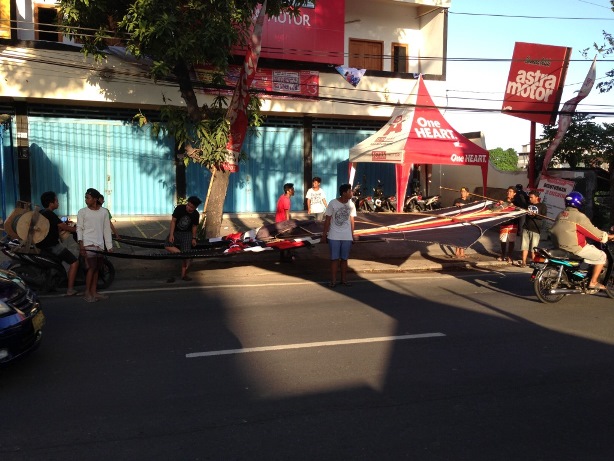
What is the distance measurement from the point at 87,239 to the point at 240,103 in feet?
15.5

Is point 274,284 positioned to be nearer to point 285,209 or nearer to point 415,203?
point 285,209

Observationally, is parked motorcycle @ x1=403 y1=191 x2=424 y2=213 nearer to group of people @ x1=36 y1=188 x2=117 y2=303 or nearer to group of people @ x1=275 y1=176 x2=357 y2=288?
group of people @ x1=275 y1=176 x2=357 y2=288

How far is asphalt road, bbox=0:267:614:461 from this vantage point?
388cm

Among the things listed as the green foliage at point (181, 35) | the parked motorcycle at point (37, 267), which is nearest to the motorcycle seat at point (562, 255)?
the green foliage at point (181, 35)

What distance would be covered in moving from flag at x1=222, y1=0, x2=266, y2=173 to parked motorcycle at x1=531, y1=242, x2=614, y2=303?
5995mm

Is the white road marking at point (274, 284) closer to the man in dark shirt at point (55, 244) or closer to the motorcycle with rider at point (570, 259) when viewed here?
the man in dark shirt at point (55, 244)

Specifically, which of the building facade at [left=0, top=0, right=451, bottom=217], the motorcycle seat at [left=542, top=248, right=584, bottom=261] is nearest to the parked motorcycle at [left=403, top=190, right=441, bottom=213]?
the building facade at [left=0, top=0, right=451, bottom=217]

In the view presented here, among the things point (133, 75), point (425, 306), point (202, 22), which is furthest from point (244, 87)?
point (425, 306)

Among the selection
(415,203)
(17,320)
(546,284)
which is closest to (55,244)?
(17,320)

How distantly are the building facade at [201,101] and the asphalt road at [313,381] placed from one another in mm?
7683

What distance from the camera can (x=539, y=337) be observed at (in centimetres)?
647

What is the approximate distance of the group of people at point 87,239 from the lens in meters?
8.02

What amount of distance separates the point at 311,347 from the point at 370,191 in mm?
13971

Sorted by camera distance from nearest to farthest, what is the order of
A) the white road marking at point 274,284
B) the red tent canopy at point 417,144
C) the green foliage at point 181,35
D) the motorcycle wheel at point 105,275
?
1. the white road marking at point 274,284
2. the motorcycle wheel at point 105,275
3. the green foliage at point 181,35
4. the red tent canopy at point 417,144
